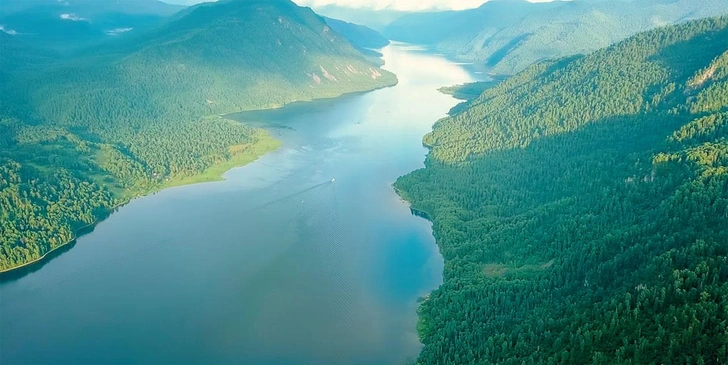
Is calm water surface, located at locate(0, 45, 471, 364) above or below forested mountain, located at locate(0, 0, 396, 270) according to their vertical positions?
below

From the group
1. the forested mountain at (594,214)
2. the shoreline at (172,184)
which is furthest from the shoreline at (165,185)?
the forested mountain at (594,214)

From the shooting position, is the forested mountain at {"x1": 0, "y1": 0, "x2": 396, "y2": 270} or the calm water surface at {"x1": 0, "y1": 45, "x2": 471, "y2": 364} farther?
the forested mountain at {"x1": 0, "y1": 0, "x2": 396, "y2": 270}

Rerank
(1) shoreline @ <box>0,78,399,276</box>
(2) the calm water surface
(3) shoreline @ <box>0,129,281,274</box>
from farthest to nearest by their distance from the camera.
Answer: (3) shoreline @ <box>0,129,281,274</box> < (1) shoreline @ <box>0,78,399,276</box> < (2) the calm water surface

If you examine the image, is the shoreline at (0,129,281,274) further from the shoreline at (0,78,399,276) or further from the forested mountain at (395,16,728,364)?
the forested mountain at (395,16,728,364)

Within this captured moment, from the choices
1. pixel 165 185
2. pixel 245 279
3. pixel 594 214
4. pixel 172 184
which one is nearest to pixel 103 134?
pixel 165 185

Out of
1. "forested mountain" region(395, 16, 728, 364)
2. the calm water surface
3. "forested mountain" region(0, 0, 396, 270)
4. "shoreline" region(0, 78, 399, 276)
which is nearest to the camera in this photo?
"forested mountain" region(395, 16, 728, 364)

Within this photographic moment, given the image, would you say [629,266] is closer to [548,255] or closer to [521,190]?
[548,255]

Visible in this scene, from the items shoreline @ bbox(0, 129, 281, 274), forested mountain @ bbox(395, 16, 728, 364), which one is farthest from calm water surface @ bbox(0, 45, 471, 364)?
forested mountain @ bbox(395, 16, 728, 364)

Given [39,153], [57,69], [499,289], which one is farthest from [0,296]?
[57,69]
